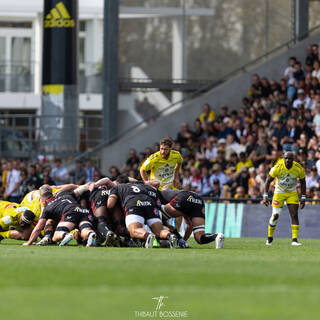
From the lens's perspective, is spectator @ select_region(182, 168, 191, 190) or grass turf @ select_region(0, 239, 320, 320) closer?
grass turf @ select_region(0, 239, 320, 320)

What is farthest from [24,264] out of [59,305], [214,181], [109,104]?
[109,104]

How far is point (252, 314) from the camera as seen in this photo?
7695 mm

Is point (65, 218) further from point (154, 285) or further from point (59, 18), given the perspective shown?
point (59, 18)

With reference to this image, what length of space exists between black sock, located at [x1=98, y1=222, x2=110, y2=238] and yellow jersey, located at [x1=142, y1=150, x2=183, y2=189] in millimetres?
2509

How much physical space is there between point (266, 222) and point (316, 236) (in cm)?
148

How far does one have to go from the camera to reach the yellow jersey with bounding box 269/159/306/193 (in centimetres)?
2006

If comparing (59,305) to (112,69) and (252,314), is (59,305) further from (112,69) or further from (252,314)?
(112,69)

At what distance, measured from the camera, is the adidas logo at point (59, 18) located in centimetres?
3431

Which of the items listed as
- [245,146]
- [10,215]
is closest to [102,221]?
[10,215]

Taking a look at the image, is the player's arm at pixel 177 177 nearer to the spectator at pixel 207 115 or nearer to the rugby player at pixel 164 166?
the rugby player at pixel 164 166

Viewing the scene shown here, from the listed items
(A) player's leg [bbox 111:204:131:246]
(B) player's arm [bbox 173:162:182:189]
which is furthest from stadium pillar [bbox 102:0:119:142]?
(A) player's leg [bbox 111:204:131:246]

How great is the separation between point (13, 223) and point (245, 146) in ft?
36.3

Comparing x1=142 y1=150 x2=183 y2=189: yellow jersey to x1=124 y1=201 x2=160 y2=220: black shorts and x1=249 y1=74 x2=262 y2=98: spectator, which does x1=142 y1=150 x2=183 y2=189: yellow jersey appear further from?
x1=249 y1=74 x2=262 y2=98: spectator

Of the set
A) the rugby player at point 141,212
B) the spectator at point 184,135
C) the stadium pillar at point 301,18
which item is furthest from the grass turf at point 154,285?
the stadium pillar at point 301,18
